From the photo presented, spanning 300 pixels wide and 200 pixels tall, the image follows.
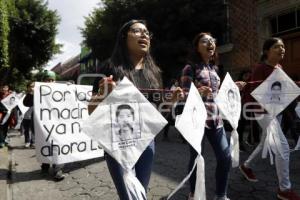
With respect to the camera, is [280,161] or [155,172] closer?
[280,161]

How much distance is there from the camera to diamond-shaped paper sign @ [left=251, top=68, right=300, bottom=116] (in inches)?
167

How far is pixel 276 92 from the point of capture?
4328mm

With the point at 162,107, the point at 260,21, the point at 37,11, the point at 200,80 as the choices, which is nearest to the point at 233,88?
the point at 200,80

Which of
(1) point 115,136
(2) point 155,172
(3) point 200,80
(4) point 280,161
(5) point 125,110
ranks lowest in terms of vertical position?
(2) point 155,172

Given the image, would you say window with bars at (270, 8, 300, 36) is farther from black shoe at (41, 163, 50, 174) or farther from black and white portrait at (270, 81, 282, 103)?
black shoe at (41, 163, 50, 174)

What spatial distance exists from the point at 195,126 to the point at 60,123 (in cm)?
335

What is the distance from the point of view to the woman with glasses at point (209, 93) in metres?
3.61

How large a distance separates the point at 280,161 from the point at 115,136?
2.12 metres

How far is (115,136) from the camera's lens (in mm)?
2553

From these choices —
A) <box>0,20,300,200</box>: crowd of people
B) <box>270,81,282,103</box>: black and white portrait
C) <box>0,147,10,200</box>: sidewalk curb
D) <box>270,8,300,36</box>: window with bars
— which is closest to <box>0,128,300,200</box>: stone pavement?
<box>0,147,10,200</box>: sidewalk curb

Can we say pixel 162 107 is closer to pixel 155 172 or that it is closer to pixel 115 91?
pixel 115 91

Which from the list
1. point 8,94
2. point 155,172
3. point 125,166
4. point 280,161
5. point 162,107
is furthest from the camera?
point 8,94

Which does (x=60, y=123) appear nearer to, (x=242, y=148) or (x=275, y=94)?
(x=275, y=94)

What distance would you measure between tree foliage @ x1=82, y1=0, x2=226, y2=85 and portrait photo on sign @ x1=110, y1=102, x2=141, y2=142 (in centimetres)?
1257
